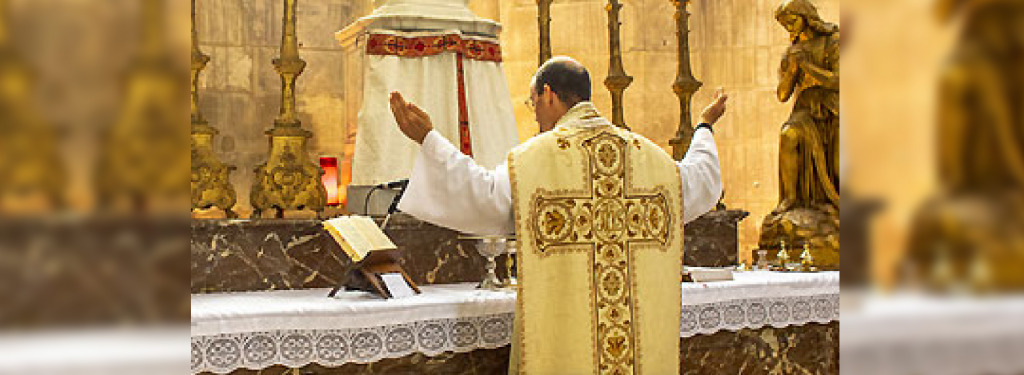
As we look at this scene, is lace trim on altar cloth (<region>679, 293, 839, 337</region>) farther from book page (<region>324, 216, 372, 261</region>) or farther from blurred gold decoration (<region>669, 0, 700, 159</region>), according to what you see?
blurred gold decoration (<region>669, 0, 700, 159</region>)

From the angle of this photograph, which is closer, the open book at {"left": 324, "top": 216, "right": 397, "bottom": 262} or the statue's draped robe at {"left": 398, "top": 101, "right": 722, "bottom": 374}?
the statue's draped robe at {"left": 398, "top": 101, "right": 722, "bottom": 374}

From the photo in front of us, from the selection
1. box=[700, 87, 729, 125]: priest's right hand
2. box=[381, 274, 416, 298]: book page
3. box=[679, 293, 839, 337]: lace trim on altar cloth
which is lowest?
box=[679, 293, 839, 337]: lace trim on altar cloth

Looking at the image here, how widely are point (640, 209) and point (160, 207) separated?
3.44 m

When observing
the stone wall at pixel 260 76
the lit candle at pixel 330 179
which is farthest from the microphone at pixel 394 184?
the stone wall at pixel 260 76

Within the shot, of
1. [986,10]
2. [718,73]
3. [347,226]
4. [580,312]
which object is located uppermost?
[718,73]

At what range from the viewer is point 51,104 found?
0.70 metres

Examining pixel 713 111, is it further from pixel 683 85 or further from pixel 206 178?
pixel 206 178

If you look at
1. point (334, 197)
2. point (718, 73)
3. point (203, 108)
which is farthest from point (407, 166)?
point (718, 73)

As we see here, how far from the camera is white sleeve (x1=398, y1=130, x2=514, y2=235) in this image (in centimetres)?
388

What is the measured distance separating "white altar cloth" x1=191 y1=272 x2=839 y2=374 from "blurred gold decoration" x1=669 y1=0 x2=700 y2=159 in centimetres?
215

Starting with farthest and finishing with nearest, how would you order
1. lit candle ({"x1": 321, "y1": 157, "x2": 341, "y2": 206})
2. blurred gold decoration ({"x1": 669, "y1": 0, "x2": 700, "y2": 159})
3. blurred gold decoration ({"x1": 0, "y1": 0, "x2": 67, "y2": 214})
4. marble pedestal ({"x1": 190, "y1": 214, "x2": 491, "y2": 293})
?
lit candle ({"x1": 321, "y1": 157, "x2": 341, "y2": 206}) → blurred gold decoration ({"x1": 669, "y1": 0, "x2": 700, "y2": 159}) → marble pedestal ({"x1": 190, "y1": 214, "x2": 491, "y2": 293}) → blurred gold decoration ({"x1": 0, "y1": 0, "x2": 67, "y2": 214})

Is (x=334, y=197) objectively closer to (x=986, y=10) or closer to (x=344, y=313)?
(x=344, y=313)

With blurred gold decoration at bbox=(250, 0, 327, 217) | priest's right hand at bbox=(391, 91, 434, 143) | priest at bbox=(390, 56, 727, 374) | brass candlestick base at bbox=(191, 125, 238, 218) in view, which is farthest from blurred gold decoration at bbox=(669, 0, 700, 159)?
priest's right hand at bbox=(391, 91, 434, 143)

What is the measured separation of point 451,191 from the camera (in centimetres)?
387
